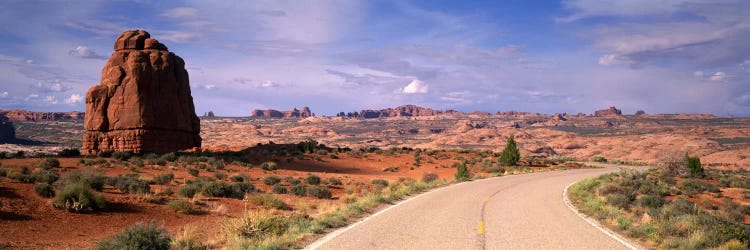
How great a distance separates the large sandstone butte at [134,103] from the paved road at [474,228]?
3368cm

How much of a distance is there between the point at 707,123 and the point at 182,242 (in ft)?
478

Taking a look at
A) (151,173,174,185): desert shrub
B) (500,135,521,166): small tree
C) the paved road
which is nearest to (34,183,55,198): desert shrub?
(151,173,174,185): desert shrub

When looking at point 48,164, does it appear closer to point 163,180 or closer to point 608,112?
point 163,180

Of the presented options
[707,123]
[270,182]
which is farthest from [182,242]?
[707,123]

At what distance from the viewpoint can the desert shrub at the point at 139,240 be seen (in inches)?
342

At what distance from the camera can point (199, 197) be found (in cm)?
1856

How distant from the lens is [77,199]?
14.8 m

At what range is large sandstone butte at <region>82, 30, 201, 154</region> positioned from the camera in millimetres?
42594

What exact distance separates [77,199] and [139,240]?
7.61 m

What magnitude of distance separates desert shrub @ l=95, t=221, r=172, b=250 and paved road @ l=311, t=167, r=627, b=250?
3.08 m

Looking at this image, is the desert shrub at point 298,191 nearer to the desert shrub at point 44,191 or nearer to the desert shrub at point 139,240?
the desert shrub at point 44,191

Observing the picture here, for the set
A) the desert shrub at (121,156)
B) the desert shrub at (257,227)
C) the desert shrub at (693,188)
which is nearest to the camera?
the desert shrub at (257,227)

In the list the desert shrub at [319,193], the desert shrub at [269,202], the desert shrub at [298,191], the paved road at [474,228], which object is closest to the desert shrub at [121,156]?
the desert shrub at [298,191]

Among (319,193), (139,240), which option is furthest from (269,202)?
(139,240)
